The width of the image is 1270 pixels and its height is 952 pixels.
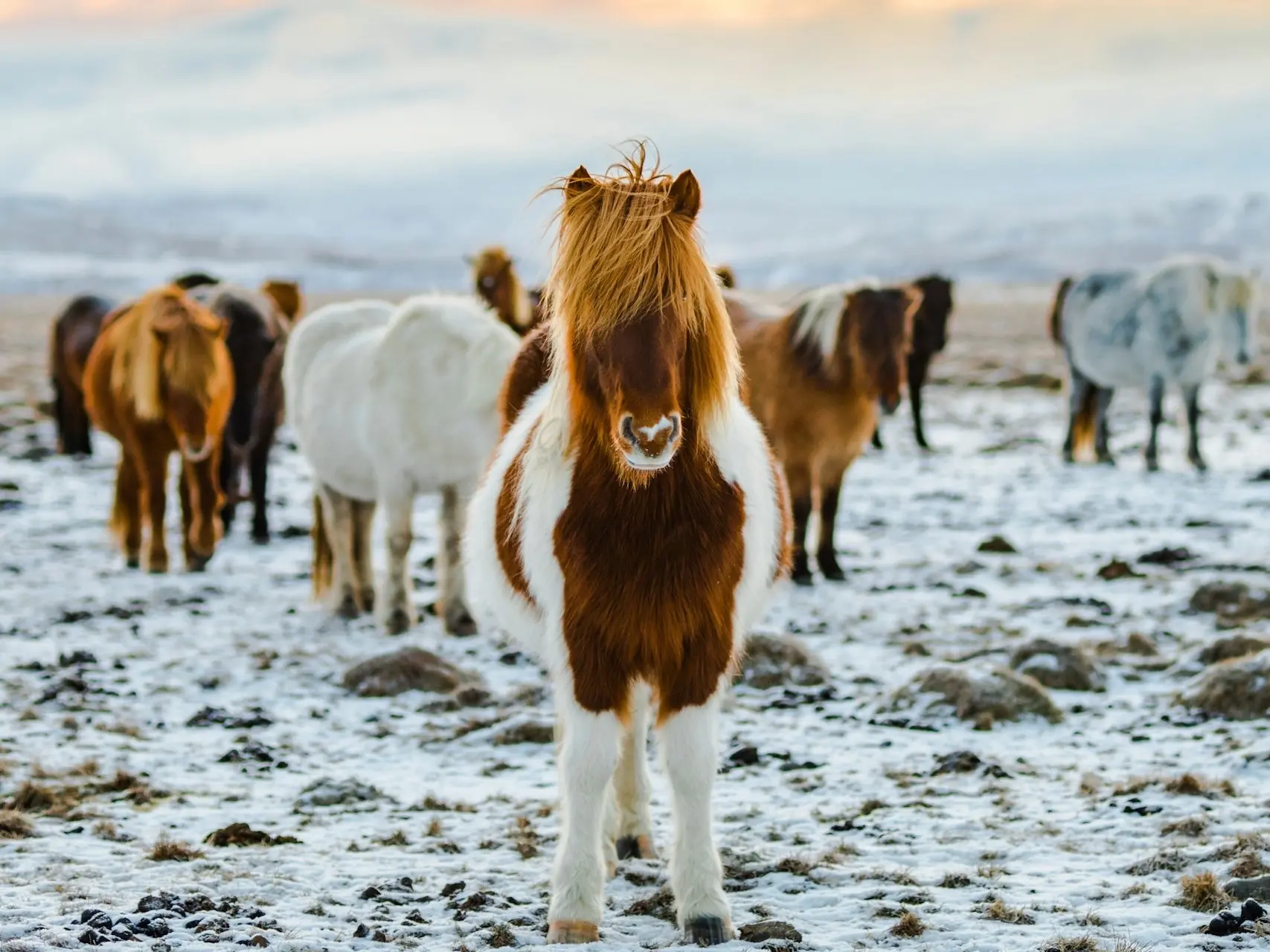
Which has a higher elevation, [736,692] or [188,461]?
[188,461]

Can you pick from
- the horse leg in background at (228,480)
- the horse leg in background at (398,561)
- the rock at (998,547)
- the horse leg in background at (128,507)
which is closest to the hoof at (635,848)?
the horse leg in background at (398,561)

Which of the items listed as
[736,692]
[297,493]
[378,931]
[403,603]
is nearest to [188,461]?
[403,603]

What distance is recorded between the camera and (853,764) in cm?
592

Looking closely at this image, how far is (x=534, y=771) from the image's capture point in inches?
235

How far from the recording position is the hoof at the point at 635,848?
493 centimetres

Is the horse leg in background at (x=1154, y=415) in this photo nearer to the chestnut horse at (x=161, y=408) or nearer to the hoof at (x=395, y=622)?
the hoof at (x=395, y=622)

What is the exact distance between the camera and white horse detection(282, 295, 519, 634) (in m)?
8.34

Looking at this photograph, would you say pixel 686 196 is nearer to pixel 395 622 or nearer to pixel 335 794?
pixel 335 794

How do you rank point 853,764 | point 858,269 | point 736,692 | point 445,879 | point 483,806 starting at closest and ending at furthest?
point 445,879 → point 483,806 → point 853,764 → point 736,692 → point 858,269

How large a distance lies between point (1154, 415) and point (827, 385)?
7587 millimetres

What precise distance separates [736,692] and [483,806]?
6.66ft

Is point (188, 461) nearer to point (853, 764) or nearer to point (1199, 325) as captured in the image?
point (853, 764)

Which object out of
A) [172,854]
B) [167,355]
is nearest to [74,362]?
[167,355]

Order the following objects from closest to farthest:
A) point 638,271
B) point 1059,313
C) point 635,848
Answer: point 638,271 → point 635,848 → point 1059,313
